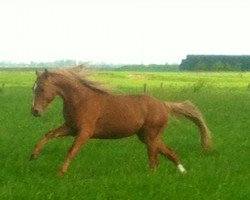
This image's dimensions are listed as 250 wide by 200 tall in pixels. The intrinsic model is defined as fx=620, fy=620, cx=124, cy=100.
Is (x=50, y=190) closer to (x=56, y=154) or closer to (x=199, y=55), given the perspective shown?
(x=56, y=154)

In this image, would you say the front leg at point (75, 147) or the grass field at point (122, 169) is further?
the front leg at point (75, 147)

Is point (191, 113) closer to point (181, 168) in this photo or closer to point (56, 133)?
point (181, 168)

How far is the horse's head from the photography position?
1007 centimetres

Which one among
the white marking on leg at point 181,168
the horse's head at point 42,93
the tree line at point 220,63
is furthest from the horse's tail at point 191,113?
the tree line at point 220,63

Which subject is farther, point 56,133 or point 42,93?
point 56,133

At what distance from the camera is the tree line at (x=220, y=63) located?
125 metres

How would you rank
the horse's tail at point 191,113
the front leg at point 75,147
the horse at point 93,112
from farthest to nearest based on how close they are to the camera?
1. the horse's tail at point 191,113
2. the horse at point 93,112
3. the front leg at point 75,147

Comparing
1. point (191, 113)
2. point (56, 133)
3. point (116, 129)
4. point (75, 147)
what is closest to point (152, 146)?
point (116, 129)

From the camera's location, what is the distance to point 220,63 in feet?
409

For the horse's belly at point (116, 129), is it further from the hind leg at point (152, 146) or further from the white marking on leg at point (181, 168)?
the white marking on leg at point (181, 168)

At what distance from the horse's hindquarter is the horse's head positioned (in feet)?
3.39

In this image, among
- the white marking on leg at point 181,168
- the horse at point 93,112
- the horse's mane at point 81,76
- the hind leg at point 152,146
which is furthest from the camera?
the hind leg at point 152,146

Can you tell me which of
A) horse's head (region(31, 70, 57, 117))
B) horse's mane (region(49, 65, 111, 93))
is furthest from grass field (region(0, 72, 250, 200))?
horse's head (region(31, 70, 57, 117))

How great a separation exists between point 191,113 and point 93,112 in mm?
2688
